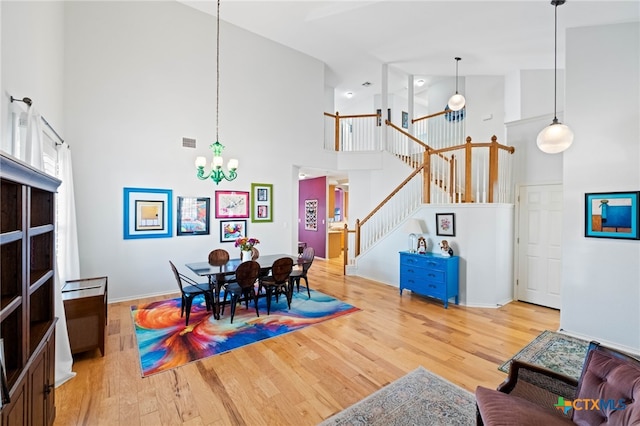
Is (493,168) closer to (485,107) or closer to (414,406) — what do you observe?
(485,107)

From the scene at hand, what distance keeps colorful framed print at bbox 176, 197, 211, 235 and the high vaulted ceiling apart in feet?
11.9

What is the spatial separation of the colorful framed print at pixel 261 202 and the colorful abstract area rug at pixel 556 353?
4.83 m

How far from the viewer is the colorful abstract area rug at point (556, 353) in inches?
114

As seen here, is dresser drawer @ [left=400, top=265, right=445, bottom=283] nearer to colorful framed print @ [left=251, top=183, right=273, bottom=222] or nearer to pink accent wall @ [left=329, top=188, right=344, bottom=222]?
colorful framed print @ [left=251, top=183, right=273, bottom=222]

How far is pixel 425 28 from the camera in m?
4.93

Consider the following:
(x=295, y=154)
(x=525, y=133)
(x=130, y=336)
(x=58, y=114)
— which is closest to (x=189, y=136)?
(x=58, y=114)

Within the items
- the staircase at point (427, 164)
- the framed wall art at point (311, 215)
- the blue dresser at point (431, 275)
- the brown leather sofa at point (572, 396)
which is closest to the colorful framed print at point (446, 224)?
the staircase at point (427, 164)

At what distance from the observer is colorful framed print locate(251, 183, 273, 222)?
609cm

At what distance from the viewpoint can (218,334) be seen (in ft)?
11.6

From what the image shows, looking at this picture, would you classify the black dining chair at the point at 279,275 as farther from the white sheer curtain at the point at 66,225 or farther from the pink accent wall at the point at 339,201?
the pink accent wall at the point at 339,201

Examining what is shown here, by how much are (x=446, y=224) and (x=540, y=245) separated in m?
1.55

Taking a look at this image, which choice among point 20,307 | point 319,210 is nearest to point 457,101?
point 319,210

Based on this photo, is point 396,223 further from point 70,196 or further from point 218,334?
point 70,196

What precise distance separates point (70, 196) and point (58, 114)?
3.82ft
